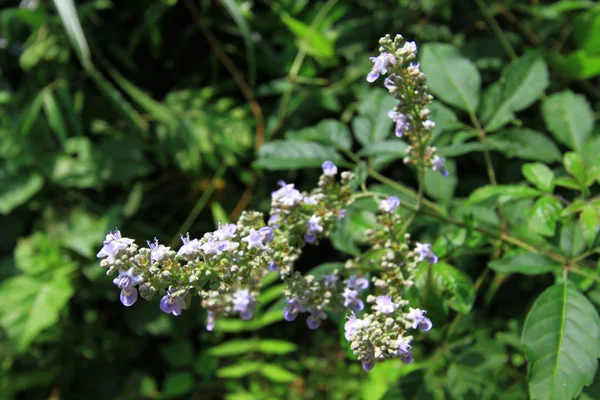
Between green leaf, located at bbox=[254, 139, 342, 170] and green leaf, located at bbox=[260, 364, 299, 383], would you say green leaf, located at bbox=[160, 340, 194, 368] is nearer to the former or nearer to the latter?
green leaf, located at bbox=[260, 364, 299, 383]

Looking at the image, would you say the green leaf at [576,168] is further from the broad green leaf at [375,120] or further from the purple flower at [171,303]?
the purple flower at [171,303]

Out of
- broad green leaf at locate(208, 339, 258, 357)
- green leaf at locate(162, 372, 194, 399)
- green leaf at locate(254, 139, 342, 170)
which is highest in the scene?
green leaf at locate(254, 139, 342, 170)

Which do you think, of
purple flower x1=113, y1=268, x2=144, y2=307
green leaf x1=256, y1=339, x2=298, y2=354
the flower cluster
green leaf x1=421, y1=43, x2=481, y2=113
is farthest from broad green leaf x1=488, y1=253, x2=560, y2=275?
green leaf x1=256, y1=339, x2=298, y2=354

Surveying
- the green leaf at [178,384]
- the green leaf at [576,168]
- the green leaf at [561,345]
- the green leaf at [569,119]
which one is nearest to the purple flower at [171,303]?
the green leaf at [561,345]

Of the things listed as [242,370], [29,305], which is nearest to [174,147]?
[29,305]

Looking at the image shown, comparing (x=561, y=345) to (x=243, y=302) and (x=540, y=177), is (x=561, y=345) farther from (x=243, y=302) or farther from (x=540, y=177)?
(x=243, y=302)
